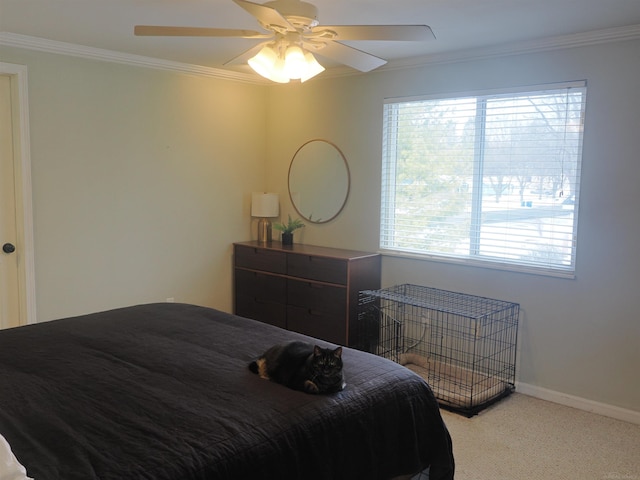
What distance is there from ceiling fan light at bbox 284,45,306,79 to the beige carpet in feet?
6.75

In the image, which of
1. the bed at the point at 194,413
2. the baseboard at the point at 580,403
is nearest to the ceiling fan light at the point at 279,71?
the bed at the point at 194,413

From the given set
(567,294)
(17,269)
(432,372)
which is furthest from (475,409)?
(17,269)

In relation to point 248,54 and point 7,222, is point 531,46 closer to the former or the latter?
point 248,54

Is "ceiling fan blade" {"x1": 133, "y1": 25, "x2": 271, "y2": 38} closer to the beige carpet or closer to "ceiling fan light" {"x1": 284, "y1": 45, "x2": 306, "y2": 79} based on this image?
"ceiling fan light" {"x1": 284, "y1": 45, "x2": 306, "y2": 79}

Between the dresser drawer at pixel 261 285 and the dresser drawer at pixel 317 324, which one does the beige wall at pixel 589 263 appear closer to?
the dresser drawer at pixel 317 324

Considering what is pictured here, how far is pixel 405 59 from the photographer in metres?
4.14

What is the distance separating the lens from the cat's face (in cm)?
199

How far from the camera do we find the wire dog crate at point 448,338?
3.72 m

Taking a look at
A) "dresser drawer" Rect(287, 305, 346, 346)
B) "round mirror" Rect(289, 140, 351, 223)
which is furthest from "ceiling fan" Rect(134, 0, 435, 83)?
"dresser drawer" Rect(287, 305, 346, 346)

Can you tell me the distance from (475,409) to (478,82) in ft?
7.10

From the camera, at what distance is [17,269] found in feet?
12.5

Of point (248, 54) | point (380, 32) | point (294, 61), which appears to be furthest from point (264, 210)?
point (380, 32)

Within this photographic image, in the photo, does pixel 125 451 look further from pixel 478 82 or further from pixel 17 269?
pixel 478 82

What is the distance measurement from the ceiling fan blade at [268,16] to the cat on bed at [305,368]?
1246 millimetres
